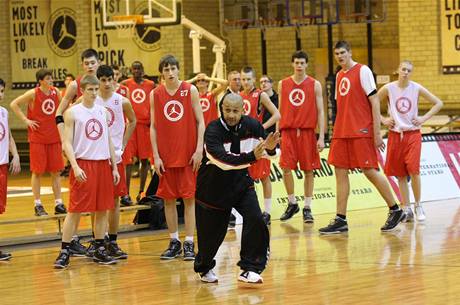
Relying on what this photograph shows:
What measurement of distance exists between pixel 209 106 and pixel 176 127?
3144 millimetres

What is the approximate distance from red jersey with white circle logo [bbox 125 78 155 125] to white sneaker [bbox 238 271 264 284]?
6.39 metres

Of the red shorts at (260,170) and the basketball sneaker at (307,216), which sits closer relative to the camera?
the red shorts at (260,170)

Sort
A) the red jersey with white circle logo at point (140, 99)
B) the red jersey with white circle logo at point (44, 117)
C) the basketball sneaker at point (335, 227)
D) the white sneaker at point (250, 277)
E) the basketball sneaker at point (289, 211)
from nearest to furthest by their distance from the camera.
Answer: the white sneaker at point (250, 277), the basketball sneaker at point (335, 227), the basketball sneaker at point (289, 211), the red jersey with white circle logo at point (44, 117), the red jersey with white circle logo at point (140, 99)

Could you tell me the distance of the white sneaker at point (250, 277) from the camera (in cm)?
812

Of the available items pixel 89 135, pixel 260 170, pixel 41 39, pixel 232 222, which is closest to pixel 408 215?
pixel 260 170

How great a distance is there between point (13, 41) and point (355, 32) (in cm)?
809

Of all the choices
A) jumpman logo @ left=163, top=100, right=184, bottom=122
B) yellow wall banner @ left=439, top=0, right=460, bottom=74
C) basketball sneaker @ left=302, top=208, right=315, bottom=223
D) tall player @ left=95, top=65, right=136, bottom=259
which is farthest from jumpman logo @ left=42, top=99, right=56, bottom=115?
yellow wall banner @ left=439, top=0, right=460, bottom=74

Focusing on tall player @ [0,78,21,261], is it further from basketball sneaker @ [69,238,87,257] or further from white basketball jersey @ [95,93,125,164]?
white basketball jersey @ [95,93,125,164]

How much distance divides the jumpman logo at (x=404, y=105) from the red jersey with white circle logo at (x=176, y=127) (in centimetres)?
311

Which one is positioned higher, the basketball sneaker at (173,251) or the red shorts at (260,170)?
the red shorts at (260,170)

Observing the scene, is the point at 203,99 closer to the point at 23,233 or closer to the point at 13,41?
the point at 23,233

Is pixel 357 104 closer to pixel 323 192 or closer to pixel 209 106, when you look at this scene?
pixel 209 106

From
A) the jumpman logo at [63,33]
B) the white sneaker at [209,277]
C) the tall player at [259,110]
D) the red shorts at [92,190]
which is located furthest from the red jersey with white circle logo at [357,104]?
the jumpman logo at [63,33]

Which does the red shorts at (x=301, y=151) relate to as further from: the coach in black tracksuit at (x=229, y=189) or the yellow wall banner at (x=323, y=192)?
the coach in black tracksuit at (x=229, y=189)
